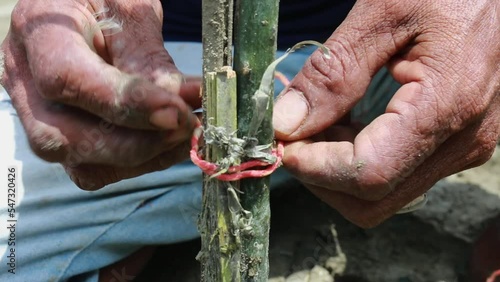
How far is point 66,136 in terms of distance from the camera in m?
0.72

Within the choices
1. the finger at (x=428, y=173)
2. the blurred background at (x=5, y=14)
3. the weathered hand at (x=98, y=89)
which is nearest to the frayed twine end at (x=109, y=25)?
the weathered hand at (x=98, y=89)

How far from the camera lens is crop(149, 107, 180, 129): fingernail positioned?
26.2 inches

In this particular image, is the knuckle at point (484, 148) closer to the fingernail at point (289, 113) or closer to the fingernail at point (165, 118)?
the fingernail at point (289, 113)

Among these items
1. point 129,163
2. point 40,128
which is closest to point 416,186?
point 129,163

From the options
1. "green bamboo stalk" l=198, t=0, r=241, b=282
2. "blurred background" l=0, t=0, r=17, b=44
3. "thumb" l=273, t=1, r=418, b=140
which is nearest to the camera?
"green bamboo stalk" l=198, t=0, r=241, b=282

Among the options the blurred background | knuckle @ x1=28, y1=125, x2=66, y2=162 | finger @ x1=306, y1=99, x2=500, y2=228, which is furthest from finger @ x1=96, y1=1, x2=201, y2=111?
the blurred background

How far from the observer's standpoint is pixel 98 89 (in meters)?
0.66

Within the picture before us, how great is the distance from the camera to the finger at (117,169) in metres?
0.79

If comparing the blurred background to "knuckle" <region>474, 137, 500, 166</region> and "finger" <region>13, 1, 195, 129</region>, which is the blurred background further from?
"knuckle" <region>474, 137, 500, 166</region>

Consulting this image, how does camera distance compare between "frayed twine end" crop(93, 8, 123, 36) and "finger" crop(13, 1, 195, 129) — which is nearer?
"finger" crop(13, 1, 195, 129)

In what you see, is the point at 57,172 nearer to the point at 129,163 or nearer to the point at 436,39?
the point at 129,163

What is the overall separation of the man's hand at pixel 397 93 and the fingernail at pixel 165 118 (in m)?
0.14

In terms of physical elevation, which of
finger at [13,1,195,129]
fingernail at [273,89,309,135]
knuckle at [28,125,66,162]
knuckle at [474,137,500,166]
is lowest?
knuckle at [474,137,500,166]

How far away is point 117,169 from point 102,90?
0.16 meters
